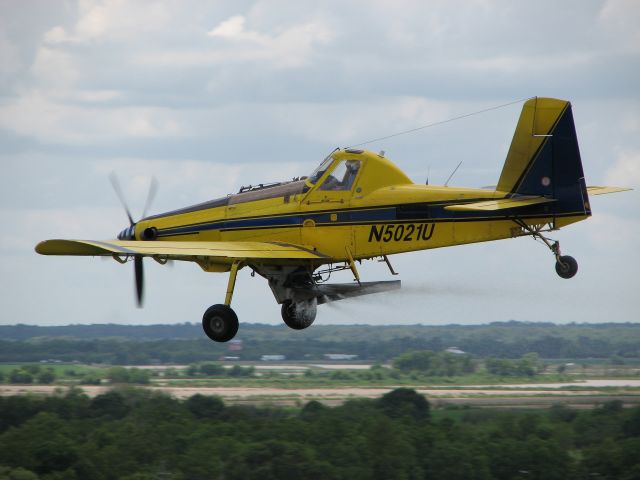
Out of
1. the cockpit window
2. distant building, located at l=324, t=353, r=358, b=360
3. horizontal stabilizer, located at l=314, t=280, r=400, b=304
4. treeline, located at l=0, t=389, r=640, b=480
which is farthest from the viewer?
distant building, located at l=324, t=353, r=358, b=360

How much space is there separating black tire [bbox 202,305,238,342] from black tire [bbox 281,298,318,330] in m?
1.90

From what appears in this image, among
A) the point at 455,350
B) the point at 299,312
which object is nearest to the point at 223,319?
the point at 299,312

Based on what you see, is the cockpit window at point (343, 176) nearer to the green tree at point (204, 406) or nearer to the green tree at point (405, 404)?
the green tree at point (405, 404)

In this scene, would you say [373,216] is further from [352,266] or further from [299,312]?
[299,312]

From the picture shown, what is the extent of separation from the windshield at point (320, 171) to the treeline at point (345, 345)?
95.0m

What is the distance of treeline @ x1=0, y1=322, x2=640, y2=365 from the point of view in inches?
4938

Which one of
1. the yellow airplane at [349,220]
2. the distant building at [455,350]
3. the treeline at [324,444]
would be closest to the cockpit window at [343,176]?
the yellow airplane at [349,220]

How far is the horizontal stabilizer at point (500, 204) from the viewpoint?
2466 cm

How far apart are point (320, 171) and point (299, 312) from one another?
3.45 m

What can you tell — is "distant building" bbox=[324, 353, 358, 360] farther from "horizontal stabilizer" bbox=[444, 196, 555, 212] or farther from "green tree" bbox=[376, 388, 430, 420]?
"horizontal stabilizer" bbox=[444, 196, 555, 212]

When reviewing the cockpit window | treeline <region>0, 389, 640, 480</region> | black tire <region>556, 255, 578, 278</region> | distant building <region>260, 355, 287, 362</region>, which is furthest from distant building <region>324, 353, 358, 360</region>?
black tire <region>556, 255, 578, 278</region>

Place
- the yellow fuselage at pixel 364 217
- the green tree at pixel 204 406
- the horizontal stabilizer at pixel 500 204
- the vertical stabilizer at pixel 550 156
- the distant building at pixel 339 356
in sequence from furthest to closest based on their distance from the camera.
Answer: the distant building at pixel 339 356 → the green tree at pixel 204 406 → the yellow fuselage at pixel 364 217 → the vertical stabilizer at pixel 550 156 → the horizontal stabilizer at pixel 500 204

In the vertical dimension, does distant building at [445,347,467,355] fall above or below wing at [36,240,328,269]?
above

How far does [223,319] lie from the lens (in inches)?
1049
